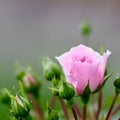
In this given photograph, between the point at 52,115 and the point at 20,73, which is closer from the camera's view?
the point at 52,115

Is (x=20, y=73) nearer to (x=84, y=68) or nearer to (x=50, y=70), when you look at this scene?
(x=50, y=70)

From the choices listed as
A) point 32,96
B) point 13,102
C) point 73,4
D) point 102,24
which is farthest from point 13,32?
point 13,102

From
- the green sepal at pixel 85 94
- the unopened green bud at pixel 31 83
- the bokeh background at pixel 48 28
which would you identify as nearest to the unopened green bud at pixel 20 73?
the unopened green bud at pixel 31 83

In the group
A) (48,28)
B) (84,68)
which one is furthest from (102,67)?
(48,28)

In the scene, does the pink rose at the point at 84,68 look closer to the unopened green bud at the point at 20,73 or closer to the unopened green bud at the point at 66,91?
the unopened green bud at the point at 66,91

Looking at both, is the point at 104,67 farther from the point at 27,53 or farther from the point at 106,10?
the point at 106,10
